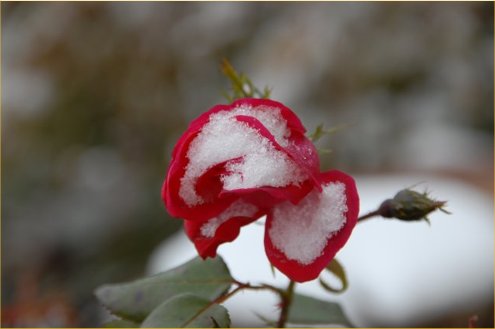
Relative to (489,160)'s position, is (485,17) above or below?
above

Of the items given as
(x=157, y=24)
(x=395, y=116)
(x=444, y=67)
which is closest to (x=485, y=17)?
(x=444, y=67)

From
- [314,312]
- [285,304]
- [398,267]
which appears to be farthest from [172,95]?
[285,304]

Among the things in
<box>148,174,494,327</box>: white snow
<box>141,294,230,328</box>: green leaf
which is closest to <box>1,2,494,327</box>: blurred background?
<box>148,174,494,327</box>: white snow

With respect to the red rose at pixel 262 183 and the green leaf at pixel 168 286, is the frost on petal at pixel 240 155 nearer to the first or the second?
the red rose at pixel 262 183

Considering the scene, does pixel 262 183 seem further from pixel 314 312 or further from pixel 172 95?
pixel 172 95

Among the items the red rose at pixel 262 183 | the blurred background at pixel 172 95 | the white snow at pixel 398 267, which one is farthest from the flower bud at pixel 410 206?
the blurred background at pixel 172 95

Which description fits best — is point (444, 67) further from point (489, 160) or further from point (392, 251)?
point (392, 251)
